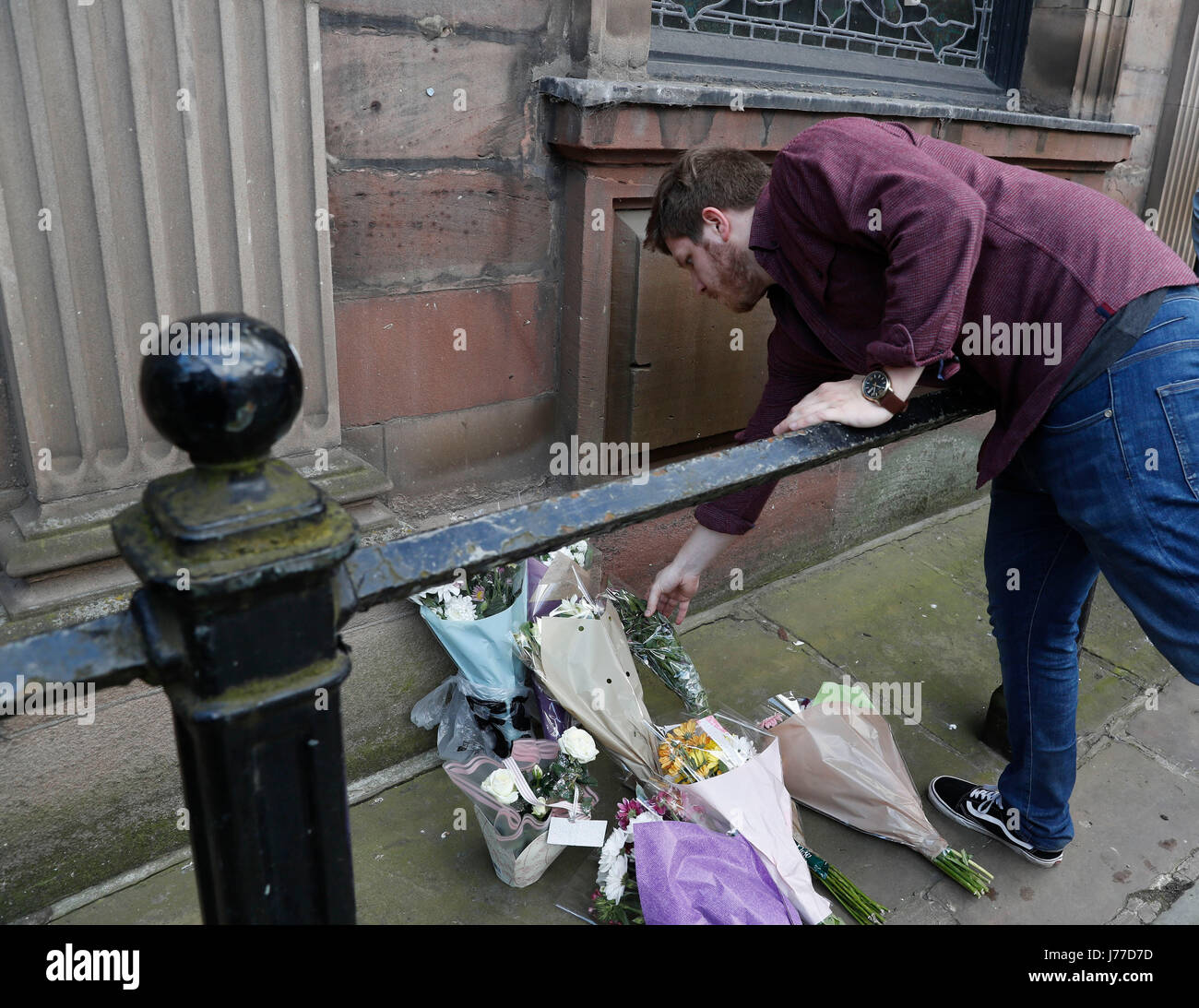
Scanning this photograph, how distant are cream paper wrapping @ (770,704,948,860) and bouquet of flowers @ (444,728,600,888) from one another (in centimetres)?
54

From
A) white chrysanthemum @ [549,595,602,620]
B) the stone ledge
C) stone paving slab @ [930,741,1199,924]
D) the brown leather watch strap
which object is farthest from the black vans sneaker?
the stone ledge

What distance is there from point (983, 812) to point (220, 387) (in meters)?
2.32

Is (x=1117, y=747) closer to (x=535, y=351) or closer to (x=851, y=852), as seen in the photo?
(x=851, y=852)

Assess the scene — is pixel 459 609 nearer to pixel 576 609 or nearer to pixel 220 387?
pixel 576 609

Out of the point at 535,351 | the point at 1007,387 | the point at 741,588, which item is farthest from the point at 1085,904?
the point at 535,351

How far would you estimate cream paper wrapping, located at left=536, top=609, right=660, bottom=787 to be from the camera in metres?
2.24

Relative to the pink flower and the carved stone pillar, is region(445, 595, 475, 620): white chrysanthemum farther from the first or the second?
the carved stone pillar

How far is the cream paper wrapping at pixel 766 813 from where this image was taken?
201 cm

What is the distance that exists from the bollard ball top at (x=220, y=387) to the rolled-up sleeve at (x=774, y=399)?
1.51m

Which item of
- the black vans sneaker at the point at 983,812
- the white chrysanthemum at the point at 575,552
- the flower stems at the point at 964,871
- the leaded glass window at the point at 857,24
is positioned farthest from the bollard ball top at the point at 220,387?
the leaded glass window at the point at 857,24

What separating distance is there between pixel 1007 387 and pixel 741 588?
180 centimetres

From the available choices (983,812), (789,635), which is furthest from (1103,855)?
(789,635)

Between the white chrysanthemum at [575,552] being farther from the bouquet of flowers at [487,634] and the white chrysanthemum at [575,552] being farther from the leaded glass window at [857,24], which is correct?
the leaded glass window at [857,24]

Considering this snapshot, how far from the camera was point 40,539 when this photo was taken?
6.35 feet
